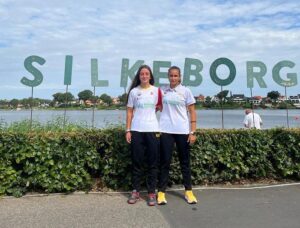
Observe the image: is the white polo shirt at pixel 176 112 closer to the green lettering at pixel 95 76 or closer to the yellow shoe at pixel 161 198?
the yellow shoe at pixel 161 198

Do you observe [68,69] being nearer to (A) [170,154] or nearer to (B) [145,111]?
(B) [145,111]

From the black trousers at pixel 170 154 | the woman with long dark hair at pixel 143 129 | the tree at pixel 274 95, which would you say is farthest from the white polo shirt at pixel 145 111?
the tree at pixel 274 95

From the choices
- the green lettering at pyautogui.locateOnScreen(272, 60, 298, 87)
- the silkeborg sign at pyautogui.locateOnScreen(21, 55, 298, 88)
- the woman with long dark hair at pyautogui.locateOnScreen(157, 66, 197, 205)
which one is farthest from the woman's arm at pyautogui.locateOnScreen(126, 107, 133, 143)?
the green lettering at pyautogui.locateOnScreen(272, 60, 298, 87)

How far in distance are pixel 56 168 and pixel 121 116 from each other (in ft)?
8.00

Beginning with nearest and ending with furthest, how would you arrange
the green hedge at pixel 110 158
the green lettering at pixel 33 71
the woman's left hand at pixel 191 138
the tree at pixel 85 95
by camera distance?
the woman's left hand at pixel 191 138 < the green hedge at pixel 110 158 < the green lettering at pixel 33 71 < the tree at pixel 85 95

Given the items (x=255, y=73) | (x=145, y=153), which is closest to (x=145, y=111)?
(x=145, y=153)

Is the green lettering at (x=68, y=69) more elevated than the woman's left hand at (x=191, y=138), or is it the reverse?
the green lettering at (x=68, y=69)

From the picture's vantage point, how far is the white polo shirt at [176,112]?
5852mm

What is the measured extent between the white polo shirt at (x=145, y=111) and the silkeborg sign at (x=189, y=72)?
2.53m

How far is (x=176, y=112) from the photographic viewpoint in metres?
5.88

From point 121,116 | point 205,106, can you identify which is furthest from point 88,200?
point 205,106

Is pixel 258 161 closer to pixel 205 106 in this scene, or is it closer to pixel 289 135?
pixel 289 135

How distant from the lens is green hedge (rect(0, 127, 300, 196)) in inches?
244

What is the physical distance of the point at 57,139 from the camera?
6312mm
